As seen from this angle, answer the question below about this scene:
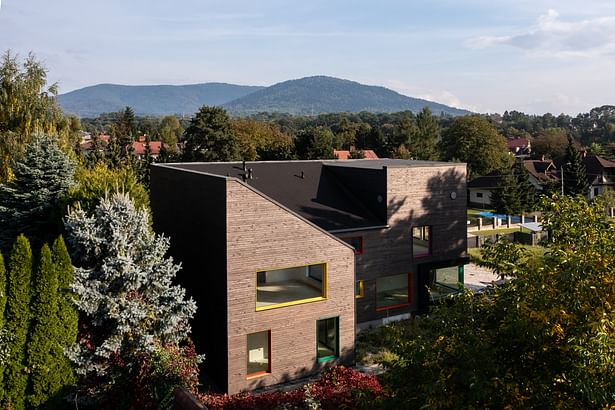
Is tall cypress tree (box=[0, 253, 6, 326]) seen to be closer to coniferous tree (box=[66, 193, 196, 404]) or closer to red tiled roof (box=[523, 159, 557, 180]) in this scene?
coniferous tree (box=[66, 193, 196, 404])

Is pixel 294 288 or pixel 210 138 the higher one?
pixel 210 138

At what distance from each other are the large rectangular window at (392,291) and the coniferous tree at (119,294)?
9.91 m

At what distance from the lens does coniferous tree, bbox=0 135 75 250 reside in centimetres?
2136

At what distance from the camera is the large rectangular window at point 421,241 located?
23.3 meters

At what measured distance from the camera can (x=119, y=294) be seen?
1420cm

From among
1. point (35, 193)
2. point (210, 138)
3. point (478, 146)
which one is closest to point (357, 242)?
point (35, 193)

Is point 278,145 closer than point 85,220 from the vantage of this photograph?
No

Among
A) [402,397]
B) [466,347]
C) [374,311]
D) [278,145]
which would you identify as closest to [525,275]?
[466,347]

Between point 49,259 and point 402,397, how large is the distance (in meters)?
9.57

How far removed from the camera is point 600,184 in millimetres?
67750

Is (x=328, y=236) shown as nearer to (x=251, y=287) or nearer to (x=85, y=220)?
(x=251, y=287)

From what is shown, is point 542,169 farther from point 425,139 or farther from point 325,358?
point 325,358

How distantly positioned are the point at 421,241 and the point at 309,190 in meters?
5.94

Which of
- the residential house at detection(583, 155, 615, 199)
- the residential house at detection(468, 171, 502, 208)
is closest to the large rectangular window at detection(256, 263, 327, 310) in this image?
the residential house at detection(468, 171, 502, 208)
